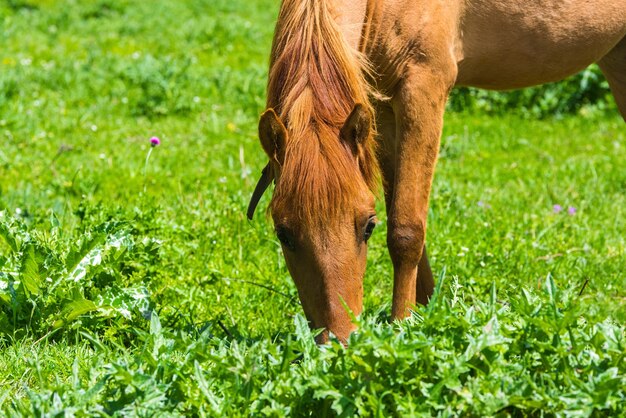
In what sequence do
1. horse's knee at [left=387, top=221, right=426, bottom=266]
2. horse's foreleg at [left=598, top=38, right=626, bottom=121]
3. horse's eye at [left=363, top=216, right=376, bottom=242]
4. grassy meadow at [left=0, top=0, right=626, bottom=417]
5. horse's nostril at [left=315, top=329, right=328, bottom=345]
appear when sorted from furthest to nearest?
horse's foreleg at [left=598, top=38, right=626, bottom=121], horse's knee at [left=387, top=221, right=426, bottom=266], horse's eye at [left=363, top=216, right=376, bottom=242], horse's nostril at [left=315, top=329, right=328, bottom=345], grassy meadow at [left=0, top=0, right=626, bottom=417]

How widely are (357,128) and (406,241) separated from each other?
64 cm

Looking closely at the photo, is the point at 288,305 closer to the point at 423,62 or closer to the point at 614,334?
the point at 423,62

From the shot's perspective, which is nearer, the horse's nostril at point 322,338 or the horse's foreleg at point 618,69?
the horse's nostril at point 322,338

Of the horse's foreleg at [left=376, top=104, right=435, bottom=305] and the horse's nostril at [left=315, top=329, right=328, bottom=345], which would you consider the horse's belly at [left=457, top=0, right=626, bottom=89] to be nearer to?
the horse's foreleg at [left=376, top=104, right=435, bottom=305]

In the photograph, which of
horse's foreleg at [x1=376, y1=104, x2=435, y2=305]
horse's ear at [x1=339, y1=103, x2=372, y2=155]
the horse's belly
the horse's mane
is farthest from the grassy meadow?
the horse's belly

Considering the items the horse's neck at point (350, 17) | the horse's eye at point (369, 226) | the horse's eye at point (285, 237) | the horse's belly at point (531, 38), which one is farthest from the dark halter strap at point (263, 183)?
the horse's belly at point (531, 38)

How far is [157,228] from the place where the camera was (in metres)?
4.26

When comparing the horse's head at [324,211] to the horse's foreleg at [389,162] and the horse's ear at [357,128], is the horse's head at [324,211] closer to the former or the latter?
the horse's ear at [357,128]

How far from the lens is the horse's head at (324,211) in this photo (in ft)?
9.45

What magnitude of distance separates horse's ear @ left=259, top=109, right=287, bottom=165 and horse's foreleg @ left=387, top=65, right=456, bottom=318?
651 millimetres

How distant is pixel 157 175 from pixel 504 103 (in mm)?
3704

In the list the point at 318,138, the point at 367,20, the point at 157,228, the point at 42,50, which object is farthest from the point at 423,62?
the point at 42,50

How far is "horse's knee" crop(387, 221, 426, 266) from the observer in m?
3.45

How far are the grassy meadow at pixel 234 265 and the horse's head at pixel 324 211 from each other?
189mm
